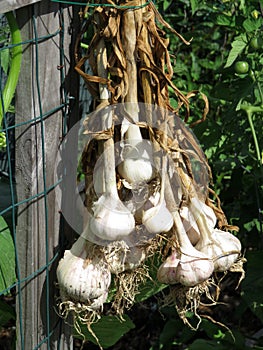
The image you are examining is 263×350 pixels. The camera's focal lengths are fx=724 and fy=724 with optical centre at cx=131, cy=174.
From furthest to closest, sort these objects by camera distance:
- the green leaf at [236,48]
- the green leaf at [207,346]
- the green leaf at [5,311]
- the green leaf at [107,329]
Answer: the green leaf at [207,346], the green leaf at [236,48], the green leaf at [107,329], the green leaf at [5,311]

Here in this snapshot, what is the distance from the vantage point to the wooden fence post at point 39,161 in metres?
1.61

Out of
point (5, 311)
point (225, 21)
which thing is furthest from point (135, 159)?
point (225, 21)

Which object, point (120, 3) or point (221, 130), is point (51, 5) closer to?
point (120, 3)

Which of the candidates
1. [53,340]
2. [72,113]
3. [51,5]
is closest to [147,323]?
[53,340]

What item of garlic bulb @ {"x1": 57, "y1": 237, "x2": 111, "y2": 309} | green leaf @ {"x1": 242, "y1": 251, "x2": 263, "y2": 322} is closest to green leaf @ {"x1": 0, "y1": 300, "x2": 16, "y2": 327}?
garlic bulb @ {"x1": 57, "y1": 237, "x2": 111, "y2": 309}

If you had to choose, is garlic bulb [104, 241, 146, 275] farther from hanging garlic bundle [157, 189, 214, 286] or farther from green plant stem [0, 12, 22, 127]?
green plant stem [0, 12, 22, 127]

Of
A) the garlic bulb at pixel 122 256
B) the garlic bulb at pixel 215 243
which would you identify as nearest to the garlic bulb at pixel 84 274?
the garlic bulb at pixel 122 256

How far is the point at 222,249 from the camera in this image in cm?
169

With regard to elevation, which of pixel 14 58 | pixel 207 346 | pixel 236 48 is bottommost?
pixel 207 346

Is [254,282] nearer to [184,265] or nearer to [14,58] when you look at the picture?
[184,265]

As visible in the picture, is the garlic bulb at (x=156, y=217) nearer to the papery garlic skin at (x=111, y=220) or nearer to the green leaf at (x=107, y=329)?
the papery garlic skin at (x=111, y=220)

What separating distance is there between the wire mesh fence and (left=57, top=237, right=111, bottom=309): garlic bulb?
0.49 feet

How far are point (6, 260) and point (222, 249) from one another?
0.51m

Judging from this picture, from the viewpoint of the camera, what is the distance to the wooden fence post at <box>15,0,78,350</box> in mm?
1608
